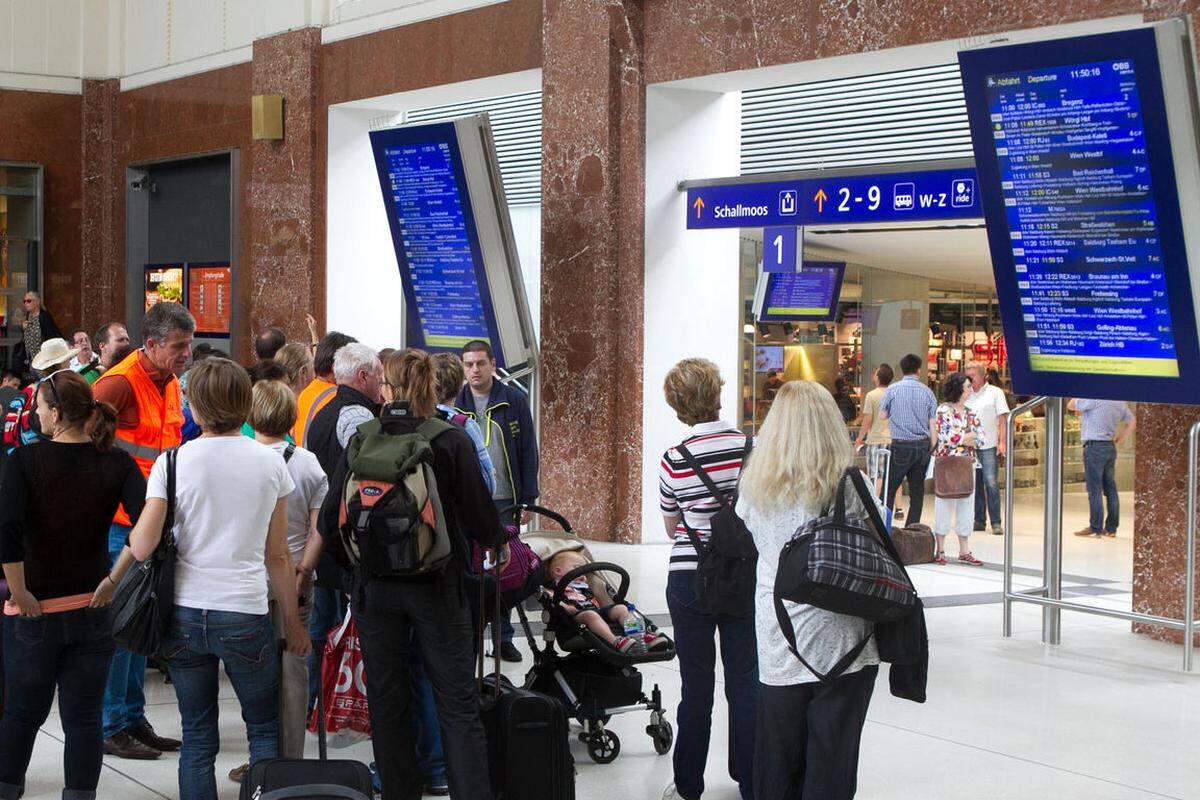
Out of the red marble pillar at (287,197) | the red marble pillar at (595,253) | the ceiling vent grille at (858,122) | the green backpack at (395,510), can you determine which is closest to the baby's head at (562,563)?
the green backpack at (395,510)

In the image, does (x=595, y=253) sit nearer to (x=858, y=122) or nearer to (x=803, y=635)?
(x=858, y=122)

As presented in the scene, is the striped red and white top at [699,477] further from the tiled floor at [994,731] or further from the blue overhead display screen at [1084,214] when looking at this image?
the blue overhead display screen at [1084,214]

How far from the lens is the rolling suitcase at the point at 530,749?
4379mm

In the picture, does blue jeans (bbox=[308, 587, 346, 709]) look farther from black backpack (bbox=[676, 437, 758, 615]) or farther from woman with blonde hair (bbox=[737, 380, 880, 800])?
woman with blonde hair (bbox=[737, 380, 880, 800])

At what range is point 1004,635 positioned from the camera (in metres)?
7.76

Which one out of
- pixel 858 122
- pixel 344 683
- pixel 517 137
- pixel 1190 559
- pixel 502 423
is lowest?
pixel 344 683

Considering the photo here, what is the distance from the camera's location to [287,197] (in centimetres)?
1344

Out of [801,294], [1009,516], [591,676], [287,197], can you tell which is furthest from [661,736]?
[287,197]

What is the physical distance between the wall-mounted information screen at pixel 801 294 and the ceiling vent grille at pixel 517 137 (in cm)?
270

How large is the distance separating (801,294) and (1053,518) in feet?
15.3

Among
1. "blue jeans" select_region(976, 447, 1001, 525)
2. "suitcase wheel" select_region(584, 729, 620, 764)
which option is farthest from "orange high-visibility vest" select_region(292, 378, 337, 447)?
"blue jeans" select_region(976, 447, 1001, 525)

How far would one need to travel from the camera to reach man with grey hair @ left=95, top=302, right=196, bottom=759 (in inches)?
204

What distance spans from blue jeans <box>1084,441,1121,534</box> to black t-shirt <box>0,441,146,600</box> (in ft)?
32.1

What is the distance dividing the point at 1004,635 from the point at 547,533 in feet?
10.8
